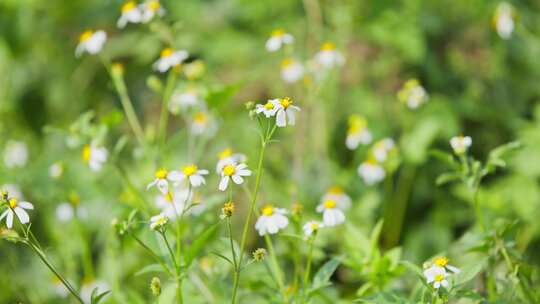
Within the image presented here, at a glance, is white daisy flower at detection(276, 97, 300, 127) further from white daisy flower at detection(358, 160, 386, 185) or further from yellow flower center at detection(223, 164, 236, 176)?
white daisy flower at detection(358, 160, 386, 185)

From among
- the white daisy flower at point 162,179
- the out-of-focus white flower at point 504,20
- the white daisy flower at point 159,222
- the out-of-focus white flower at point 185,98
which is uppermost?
the out-of-focus white flower at point 504,20

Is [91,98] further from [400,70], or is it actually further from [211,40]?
[400,70]

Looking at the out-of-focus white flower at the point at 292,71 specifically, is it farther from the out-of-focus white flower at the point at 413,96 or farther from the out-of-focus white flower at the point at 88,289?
the out-of-focus white flower at the point at 88,289

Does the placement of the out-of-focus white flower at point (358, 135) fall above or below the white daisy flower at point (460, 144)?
above

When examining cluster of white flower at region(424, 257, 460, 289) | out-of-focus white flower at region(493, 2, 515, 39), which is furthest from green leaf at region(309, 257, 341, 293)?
out-of-focus white flower at region(493, 2, 515, 39)

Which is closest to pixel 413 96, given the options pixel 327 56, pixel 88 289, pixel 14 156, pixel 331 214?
pixel 327 56

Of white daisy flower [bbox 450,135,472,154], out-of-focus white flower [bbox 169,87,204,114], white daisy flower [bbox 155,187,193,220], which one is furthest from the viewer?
out-of-focus white flower [bbox 169,87,204,114]

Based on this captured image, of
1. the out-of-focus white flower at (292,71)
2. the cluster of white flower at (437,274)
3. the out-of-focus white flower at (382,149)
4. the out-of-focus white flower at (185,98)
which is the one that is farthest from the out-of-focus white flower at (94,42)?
the cluster of white flower at (437,274)
